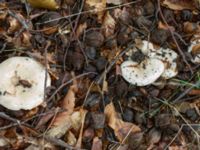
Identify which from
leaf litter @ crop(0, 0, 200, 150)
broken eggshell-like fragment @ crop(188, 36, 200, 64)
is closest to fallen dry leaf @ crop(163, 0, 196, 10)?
leaf litter @ crop(0, 0, 200, 150)

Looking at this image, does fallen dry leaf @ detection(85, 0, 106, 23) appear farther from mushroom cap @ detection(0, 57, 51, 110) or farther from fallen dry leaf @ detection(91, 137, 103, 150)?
fallen dry leaf @ detection(91, 137, 103, 150)

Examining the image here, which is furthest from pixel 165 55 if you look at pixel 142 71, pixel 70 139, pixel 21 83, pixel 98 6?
pixel 21 83

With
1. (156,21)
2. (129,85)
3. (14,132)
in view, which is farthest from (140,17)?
(14,132)

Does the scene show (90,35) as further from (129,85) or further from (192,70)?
(192,70)

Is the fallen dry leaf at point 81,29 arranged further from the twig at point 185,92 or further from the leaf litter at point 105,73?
the twig at point 185,92

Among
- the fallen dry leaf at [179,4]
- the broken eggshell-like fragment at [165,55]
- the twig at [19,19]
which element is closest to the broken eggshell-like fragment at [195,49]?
the broken eggshell-like fragment at [165,55]

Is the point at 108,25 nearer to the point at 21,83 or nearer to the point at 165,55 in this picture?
the point at 165,55
